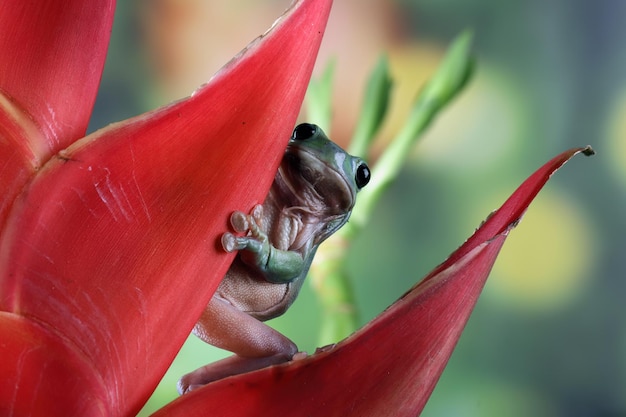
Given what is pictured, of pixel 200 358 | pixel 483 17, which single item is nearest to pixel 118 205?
pixel 200 358

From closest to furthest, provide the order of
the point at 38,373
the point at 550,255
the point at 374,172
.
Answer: the point at 38,373 → the point at 374,172 → the point at 550,255

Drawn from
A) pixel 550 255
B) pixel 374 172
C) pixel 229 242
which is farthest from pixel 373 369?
pixel 550 255

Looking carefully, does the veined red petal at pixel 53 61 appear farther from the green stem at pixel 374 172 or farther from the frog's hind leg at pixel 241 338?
the green stem at pixel 374 172

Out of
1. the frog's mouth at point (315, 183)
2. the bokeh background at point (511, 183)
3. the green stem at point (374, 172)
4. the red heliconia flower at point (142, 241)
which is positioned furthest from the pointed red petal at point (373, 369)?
the bokeh background at point (511, 183)

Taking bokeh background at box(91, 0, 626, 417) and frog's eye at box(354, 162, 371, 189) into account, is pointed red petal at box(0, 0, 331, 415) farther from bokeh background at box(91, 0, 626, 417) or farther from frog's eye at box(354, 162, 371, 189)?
bokeh background at box(91, 0, 626, 417)

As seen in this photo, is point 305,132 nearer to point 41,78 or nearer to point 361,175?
point 361,175

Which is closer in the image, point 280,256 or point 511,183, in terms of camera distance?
point 280,256

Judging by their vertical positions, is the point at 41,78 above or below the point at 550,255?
above
